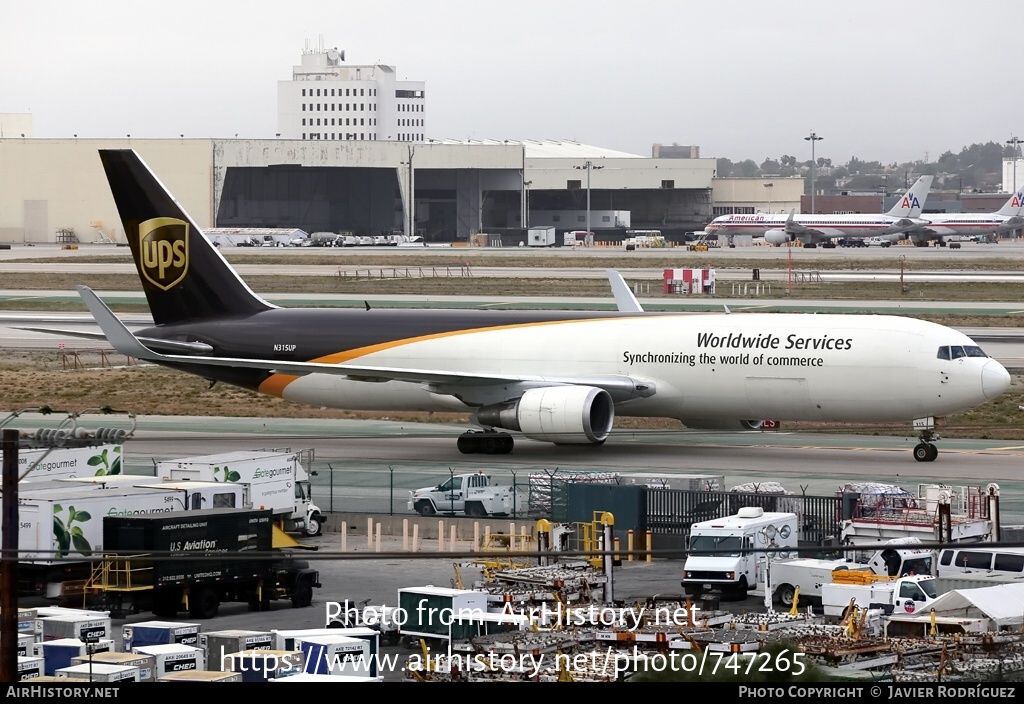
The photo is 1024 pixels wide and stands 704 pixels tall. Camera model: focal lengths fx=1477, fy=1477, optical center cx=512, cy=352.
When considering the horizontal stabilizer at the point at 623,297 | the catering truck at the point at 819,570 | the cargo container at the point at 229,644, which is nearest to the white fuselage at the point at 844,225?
the horizontal stabilizer at the point at 623,297

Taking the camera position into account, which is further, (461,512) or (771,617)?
(461,512)

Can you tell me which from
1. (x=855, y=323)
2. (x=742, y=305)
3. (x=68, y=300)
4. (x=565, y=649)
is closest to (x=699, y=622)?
(x=565, y=649)

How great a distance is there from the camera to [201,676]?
20.5m

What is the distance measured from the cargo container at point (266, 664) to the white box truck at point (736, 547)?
818 centimetres

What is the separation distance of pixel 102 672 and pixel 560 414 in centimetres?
2258

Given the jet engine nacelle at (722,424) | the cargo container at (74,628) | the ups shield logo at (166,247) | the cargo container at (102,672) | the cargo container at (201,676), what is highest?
the ups shield logo at (166,247)

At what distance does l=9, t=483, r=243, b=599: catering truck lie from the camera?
27.2m

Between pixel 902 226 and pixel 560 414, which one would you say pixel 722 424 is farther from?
pixel 902 226

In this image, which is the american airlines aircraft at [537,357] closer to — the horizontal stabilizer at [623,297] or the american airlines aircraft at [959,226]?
the horizontal stabilizer at [623,297]

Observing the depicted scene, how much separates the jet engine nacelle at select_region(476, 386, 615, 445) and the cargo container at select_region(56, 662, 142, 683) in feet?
72.0

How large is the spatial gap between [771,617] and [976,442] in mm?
24427

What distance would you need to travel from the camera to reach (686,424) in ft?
147

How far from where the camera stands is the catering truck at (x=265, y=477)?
113ft

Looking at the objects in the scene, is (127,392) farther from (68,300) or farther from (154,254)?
(68,300)
